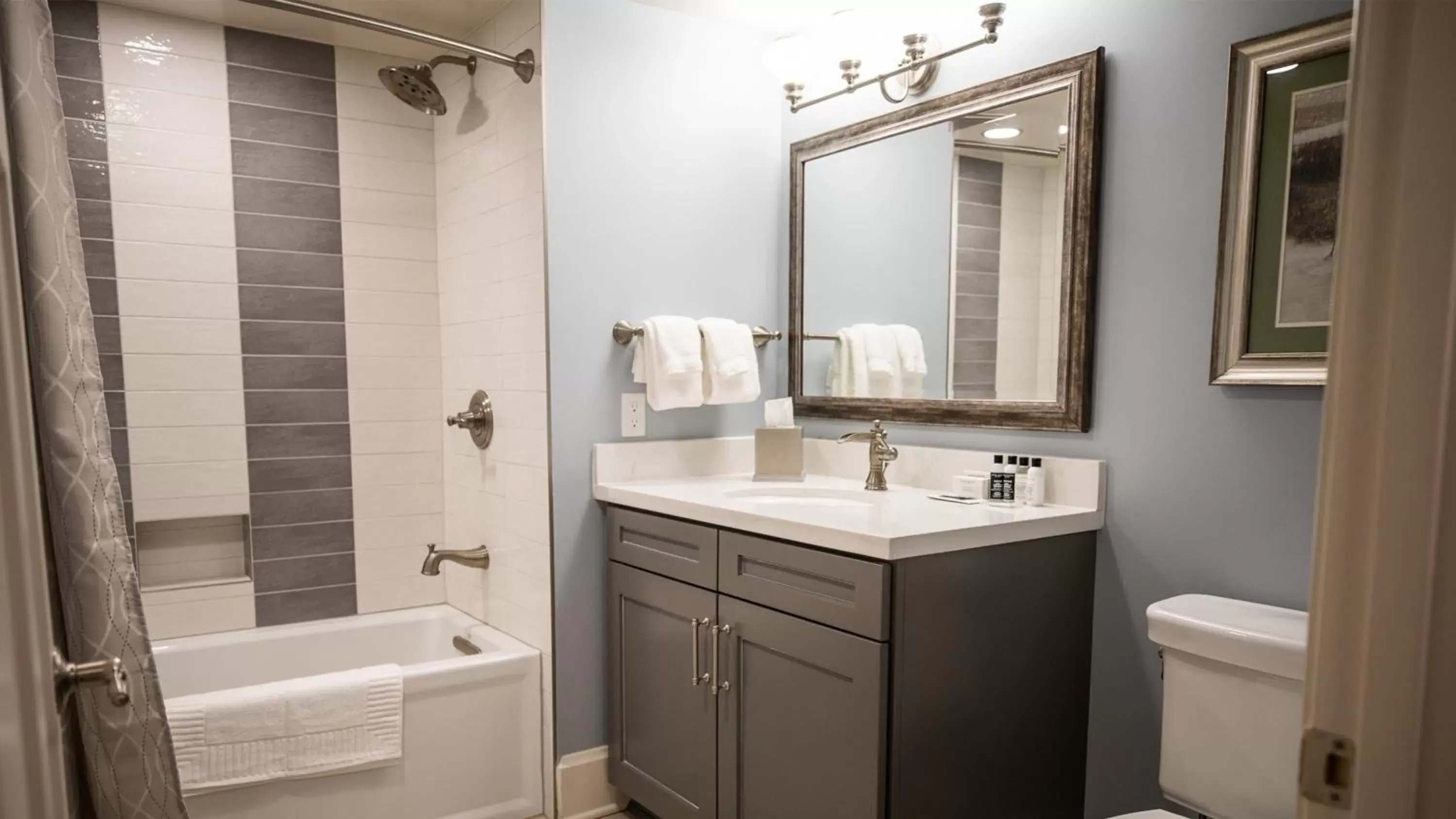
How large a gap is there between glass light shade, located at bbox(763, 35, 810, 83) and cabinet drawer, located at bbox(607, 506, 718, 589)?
4.27 feet

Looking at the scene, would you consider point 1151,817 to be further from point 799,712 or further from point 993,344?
point 993,344

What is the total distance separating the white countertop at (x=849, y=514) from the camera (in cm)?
160

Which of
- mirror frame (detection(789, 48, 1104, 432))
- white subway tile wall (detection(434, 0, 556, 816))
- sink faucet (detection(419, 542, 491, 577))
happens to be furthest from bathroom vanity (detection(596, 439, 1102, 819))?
sink faucet (detection(419, 542, 491, 577))

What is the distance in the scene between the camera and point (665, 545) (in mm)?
2131

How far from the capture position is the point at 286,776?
2.01m

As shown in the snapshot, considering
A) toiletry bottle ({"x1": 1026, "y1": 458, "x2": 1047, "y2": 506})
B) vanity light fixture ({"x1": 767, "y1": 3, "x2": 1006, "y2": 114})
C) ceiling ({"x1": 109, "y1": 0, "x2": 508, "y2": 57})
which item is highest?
ceiling ({"x1": 109, "y1": 0, "x2": 508, "y2": 57})

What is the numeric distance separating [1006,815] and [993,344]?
3.47 ft

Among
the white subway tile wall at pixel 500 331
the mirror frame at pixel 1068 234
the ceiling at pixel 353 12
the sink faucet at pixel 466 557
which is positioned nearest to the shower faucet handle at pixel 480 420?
the white subway tile wall at pixel 500 331

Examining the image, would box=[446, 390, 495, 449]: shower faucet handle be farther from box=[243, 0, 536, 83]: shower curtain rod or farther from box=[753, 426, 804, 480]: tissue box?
box=[243, 0, 536, 83]: shower curtain rod

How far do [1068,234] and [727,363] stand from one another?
0.95 meters

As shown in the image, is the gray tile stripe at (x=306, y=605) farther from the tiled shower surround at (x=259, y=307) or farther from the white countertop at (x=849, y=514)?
the white countertop at (x=849, y=514)

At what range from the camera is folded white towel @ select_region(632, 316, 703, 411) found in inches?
90.6

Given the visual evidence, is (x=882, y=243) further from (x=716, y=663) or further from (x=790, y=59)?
(x=716, y=663)

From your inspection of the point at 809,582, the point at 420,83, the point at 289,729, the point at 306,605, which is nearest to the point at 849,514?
the point at 809,582
